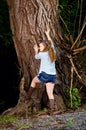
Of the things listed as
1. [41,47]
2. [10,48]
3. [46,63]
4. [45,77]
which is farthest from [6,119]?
[10,48]

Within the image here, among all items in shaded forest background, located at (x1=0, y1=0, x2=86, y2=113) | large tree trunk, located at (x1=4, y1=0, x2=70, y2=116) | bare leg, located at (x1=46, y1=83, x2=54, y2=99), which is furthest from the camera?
shaded forest background, located at (x1=0, y1=0, x2=86, y2=113)

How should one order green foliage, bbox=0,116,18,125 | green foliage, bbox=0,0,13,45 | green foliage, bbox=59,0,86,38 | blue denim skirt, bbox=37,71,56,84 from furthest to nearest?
1. green foliage, bbox=0,0,13,45
2. green foliage, bbox=59,0,86,38
3. blue denim skirt, bbox=37,71,56,84
4. green foliage, bbox=0,116,18,125

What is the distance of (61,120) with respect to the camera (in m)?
7.77

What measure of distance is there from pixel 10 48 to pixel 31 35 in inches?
269

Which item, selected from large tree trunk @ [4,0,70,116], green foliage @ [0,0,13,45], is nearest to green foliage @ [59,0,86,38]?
green foliage @ [0,0,13,45]

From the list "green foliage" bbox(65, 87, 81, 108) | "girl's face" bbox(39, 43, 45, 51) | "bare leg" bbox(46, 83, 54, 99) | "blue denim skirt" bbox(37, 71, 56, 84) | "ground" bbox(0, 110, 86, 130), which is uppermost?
"girl's face" bbox(39, 43, 45, 51)

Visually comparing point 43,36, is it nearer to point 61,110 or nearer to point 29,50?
point 29,50

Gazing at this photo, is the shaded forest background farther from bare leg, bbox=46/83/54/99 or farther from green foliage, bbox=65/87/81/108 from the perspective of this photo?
bare leg, bbox=46/83/54/99

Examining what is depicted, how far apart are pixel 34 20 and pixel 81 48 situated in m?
1.54

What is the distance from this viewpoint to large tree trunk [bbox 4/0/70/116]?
9469mm

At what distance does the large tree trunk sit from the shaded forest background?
331 cm

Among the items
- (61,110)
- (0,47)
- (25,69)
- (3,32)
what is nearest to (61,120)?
(61,110)

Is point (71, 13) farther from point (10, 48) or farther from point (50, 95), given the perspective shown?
point (50, 95)

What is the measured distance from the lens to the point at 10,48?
16219 mm
